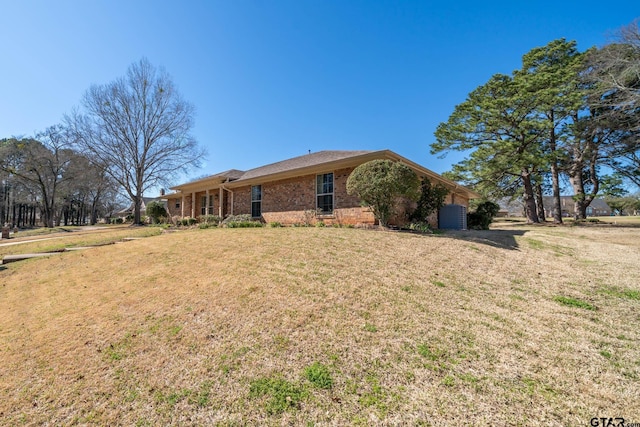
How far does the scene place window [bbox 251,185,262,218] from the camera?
50.3 feet

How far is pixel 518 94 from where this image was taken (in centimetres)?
1656

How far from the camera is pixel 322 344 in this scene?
115 inches

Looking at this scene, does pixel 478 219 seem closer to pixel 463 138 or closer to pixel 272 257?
pixel 463 138

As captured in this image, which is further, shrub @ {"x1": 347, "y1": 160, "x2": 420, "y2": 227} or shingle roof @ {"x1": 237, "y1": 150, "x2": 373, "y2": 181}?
shingle roof @ {"x1": 237, "y1": 150, "x2": 373, "y2": 181}

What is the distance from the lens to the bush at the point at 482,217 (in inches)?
594

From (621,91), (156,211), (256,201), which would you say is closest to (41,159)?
(156,211)

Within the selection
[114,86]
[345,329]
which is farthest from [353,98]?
[114,86]

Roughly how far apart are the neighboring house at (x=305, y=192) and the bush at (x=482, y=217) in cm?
188

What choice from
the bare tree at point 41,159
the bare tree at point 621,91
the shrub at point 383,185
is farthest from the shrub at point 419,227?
the bare tree at point 41,159

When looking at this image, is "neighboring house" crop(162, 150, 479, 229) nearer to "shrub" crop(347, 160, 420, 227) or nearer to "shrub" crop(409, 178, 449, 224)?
"shrub" crop(409, 178, 449, 224)

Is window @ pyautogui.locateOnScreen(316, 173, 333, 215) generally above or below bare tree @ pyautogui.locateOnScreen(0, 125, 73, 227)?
below

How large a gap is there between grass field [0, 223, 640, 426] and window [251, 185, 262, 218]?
945 centimetres

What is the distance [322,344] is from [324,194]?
9.36m

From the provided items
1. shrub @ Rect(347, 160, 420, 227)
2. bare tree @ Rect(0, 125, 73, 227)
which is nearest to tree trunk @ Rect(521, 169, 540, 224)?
shrub @ Rect(347, 160, 420, 227)
